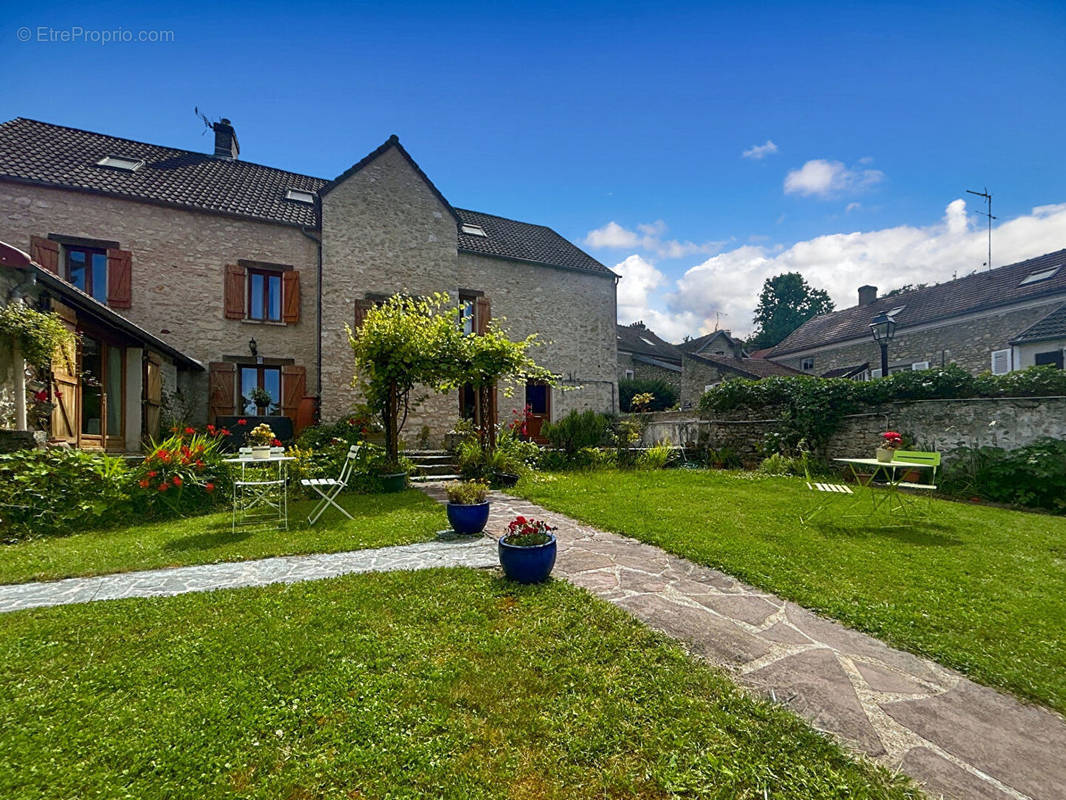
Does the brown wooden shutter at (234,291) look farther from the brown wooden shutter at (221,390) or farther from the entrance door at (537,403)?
the entrance door at (537,403)

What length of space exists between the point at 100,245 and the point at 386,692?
1409 cm

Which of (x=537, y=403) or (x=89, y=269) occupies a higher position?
(x=89, y=269)

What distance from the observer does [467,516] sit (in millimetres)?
5230

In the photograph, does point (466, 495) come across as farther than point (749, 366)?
No

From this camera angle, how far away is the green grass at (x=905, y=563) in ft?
8.71

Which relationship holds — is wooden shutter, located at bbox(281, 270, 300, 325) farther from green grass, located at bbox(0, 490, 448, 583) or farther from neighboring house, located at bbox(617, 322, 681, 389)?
neighboring house, located at bbox(617, 322, 681, 389)

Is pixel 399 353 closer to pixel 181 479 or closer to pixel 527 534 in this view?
pixel 181 479

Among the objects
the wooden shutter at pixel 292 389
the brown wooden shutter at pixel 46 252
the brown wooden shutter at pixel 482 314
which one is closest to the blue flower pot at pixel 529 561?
the wooden shutter at pixel 292 389

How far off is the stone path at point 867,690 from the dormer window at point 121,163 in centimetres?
1599

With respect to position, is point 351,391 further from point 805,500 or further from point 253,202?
point 805,500

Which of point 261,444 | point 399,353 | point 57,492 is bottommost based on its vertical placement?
point 57,492

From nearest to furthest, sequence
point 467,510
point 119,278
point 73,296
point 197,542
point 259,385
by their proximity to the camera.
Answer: point 197,542 < point 467,510 < point 73,296 < point 119,278 < point 259,385

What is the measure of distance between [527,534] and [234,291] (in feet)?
39.8

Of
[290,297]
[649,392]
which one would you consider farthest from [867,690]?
[649,392]
